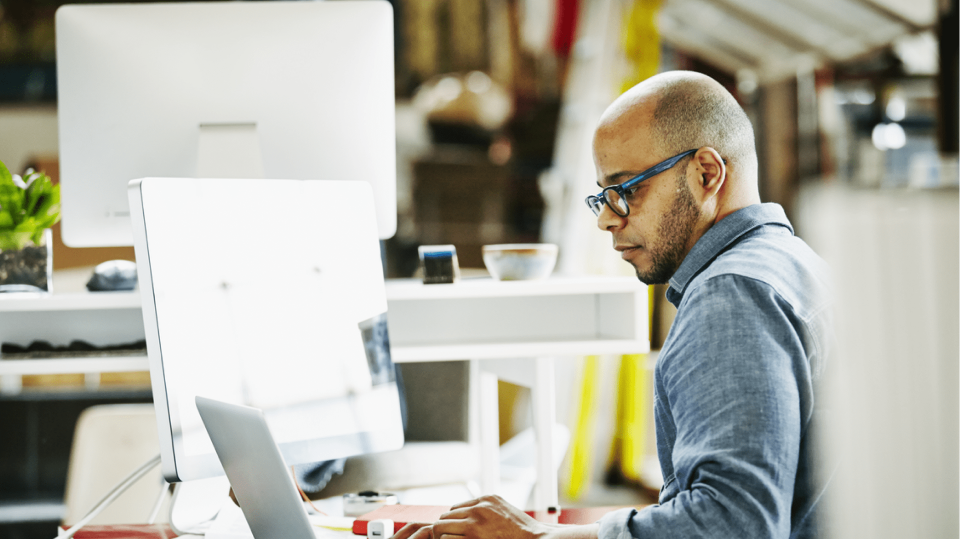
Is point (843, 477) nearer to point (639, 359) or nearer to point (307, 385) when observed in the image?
point (307, 385)

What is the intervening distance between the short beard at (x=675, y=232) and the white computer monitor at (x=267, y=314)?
1.28 feet

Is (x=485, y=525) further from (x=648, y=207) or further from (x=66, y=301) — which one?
(x=66, y=301)

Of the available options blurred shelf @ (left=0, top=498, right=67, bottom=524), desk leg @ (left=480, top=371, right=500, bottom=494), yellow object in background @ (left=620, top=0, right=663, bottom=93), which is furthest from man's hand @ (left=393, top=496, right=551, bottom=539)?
yellow object in background @ (left=620, top=0, right=663, bottom=93)

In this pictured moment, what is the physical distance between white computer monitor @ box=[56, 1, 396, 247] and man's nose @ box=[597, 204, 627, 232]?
423mm

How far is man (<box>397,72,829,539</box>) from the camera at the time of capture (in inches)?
27.0

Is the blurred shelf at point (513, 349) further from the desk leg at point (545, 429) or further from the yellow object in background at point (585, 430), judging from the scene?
the yellow object in background at point (585, 430)

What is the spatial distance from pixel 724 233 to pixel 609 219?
0.15m

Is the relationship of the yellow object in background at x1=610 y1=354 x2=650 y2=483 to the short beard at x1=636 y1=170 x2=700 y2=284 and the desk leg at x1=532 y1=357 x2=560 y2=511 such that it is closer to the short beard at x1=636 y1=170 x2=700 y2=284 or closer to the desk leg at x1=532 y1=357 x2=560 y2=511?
the desk leg at x1=532 y1=357 x2=560 y2=511

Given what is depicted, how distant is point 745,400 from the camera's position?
69cm

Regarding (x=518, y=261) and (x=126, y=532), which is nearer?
(x=126, y=532)

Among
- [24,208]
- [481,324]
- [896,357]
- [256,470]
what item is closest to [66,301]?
[24,208]

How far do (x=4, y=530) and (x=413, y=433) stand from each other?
1434mm

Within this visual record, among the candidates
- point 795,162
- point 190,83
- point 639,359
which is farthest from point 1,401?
point 795,162

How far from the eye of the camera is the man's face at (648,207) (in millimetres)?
894
